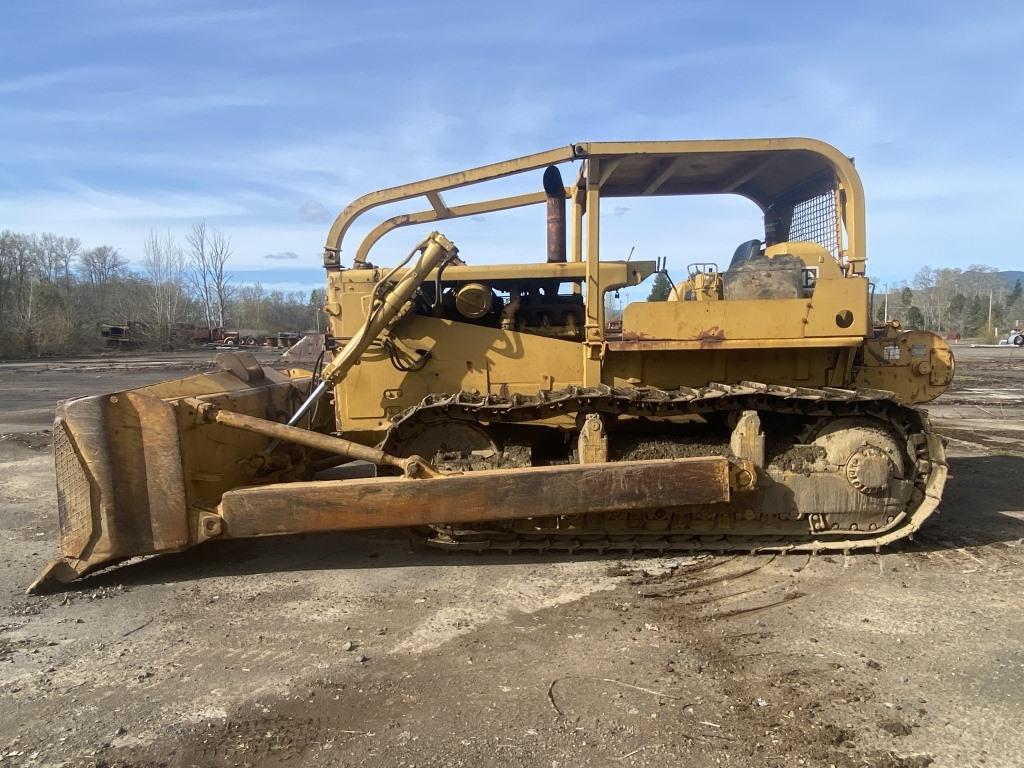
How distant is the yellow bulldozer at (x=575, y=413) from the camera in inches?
170

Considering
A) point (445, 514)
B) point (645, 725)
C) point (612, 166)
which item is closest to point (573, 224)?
point (612, 166)

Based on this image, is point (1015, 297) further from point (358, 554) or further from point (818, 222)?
point (358, 554)

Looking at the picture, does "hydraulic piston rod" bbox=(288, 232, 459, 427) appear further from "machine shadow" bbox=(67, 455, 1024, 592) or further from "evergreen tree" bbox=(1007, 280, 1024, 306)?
"evergreen tree" bbox=(1007, 280, 1024, 306)

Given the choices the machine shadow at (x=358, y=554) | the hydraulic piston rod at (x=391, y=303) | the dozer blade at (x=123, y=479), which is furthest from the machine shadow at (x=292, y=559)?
the hydraulic piston rod at (x=391, y=303)

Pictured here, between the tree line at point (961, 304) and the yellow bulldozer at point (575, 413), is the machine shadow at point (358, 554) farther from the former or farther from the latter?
the tree line at point (961, 304)

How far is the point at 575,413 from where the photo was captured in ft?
15.8

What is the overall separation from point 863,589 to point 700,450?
1360 mm

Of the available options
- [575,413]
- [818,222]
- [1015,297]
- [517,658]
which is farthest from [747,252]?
[1015,297]

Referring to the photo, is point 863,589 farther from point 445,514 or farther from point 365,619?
point 365,619

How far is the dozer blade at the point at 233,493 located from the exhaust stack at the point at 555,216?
2202mm

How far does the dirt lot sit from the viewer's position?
8.77 ft

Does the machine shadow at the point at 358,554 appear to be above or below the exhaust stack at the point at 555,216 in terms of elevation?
below

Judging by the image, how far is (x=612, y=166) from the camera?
16.2 ft

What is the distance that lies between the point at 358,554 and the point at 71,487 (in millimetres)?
1992
